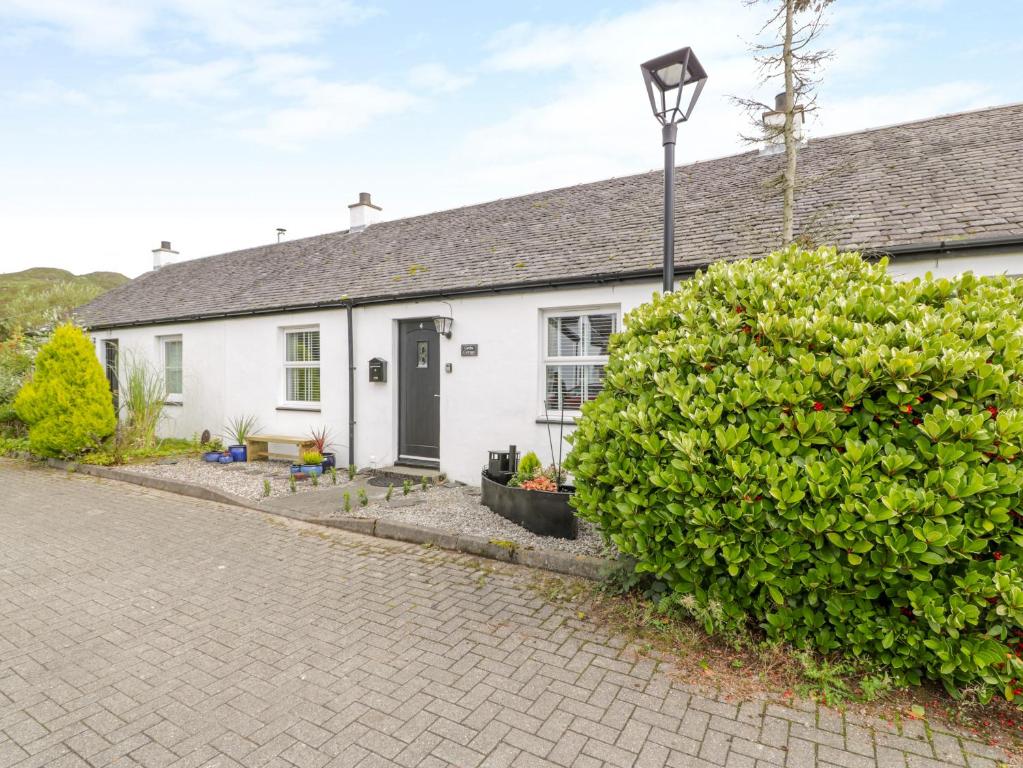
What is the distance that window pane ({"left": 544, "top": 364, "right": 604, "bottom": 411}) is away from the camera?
7180 millimetres

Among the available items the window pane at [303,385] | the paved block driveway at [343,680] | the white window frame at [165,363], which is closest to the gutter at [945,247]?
the paved block driveway at [343,680]

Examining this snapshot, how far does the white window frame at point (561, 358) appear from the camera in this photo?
7.08 meters

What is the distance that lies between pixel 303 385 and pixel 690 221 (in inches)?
313

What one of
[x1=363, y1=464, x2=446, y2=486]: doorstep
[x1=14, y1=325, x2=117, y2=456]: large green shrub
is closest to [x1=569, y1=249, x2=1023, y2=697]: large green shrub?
[x1=363, y1=464, x2=446, y2=486]: doorstep

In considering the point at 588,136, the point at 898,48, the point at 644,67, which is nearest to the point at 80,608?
the point at 644,67

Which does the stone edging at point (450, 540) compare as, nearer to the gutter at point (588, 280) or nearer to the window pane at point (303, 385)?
the window pane at point (303, 385)

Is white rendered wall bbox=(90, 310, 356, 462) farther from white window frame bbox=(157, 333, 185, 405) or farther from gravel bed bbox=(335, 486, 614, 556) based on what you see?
gravel bed bbox=(335, 486, 614, 556)

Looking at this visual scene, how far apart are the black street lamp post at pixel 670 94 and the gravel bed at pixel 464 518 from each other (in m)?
2.64

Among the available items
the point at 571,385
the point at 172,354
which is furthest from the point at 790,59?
the point at 172,354

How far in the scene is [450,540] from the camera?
17.3 feet

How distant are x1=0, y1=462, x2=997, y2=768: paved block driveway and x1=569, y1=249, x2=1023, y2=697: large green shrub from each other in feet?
1.88

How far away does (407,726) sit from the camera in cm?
256

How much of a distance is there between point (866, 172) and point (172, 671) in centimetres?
1001

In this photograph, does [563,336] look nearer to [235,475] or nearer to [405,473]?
[405,473]
